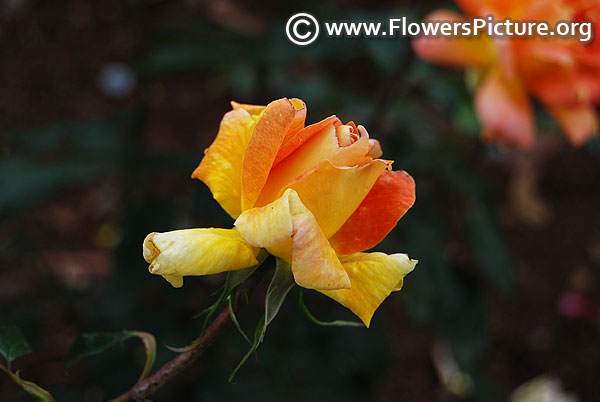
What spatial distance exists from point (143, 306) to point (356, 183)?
2.85 ft

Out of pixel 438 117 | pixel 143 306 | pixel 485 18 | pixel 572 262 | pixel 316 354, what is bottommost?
pixel 572 262

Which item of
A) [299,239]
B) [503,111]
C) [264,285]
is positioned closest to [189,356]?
[299,239]

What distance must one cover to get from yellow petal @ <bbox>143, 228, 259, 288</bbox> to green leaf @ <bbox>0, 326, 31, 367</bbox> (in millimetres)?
143

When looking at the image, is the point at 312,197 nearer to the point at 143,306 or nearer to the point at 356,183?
the point at 356,183

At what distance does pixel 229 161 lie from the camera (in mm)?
458

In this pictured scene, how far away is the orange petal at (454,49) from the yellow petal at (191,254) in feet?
2.12

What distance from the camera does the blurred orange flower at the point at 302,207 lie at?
1.24ft

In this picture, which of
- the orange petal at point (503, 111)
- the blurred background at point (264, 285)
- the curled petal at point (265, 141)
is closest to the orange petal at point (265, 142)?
the curled petal at point (265, 141)

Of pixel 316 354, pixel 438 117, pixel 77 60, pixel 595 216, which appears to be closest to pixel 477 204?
pixel 438 117

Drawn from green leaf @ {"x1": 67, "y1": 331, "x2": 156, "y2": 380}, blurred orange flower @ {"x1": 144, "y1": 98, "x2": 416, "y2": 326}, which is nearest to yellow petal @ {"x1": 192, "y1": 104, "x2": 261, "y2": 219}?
blurred orange flower @ {"x1": 144, "y1": 98, "x2": 416, "y2": 326}

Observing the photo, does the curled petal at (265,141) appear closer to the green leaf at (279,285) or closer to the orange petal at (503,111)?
the green leaf at (279,285)

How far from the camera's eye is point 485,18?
91 centimetres

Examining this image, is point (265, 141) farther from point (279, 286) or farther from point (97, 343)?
point (97, 343)

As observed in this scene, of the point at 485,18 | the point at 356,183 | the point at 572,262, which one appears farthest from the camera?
the point at 572,262
